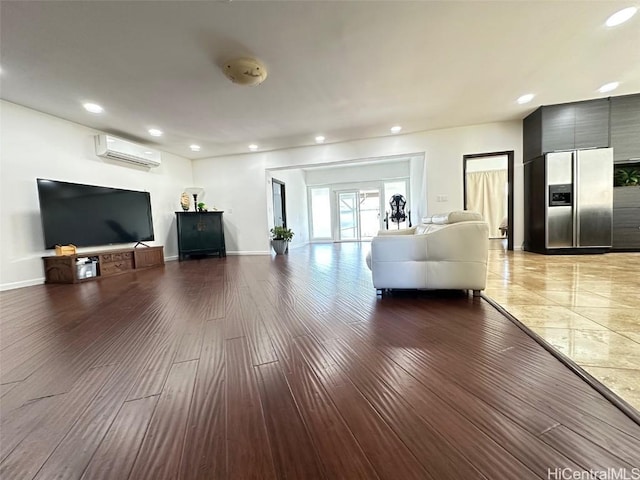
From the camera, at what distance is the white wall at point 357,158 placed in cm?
516

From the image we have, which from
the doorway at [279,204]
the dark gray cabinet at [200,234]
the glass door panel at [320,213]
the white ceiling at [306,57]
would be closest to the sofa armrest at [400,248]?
the white ceiling at [306,57]

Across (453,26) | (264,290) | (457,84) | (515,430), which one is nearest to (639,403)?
(515,430)

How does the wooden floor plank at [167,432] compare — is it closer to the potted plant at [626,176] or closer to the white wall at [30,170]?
the white wall at [30,170]

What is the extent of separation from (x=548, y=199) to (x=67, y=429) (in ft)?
20.0

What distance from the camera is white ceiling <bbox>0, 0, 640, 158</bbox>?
2.13m

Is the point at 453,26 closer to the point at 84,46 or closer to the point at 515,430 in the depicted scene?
the point at 515,430

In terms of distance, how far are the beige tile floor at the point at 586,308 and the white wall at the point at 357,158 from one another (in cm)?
217

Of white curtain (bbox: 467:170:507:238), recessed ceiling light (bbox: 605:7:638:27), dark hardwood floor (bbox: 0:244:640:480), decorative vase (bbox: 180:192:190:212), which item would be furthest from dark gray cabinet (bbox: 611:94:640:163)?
decorative vase (bbox: 180:192:190:212)

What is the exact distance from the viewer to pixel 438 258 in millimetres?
2330

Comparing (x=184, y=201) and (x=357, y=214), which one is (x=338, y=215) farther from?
(x=184, y=201)

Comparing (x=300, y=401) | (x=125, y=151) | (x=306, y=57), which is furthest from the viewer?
(x=125, y=151)

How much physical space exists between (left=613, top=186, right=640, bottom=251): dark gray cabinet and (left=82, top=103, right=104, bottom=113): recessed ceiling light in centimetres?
799

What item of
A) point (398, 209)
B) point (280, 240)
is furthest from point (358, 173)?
point (280, 240)

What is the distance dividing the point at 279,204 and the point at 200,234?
240 centimetres
